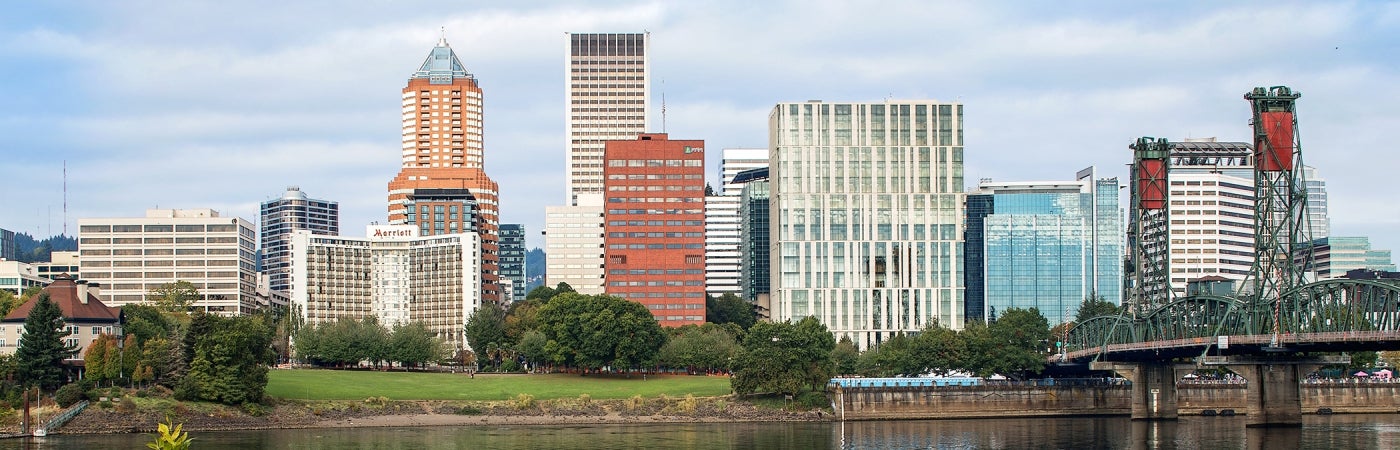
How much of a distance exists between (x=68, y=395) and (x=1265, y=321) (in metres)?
125

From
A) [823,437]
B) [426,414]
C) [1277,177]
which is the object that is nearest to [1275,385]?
[1277,177]

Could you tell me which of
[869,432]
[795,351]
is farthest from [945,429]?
[795,351]

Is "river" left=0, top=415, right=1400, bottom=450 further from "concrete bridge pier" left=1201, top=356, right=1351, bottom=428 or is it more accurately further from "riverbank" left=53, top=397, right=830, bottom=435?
"riverbank" left=53, top=397, right=830, bottom=435

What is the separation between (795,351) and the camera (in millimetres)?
186375

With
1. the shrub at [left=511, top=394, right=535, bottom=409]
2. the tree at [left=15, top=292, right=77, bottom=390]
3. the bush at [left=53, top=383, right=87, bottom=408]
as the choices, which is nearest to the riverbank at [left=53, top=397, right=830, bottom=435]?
the shrub at [left=511, top=394, right=535, bottom=409]

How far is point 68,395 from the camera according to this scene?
162 metres

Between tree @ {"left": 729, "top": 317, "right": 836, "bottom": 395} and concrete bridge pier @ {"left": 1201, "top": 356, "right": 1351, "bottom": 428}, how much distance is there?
47.6 meters

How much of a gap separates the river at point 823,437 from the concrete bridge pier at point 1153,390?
5.14 m

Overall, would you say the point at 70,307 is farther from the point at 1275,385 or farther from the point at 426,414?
the point at 1275,385

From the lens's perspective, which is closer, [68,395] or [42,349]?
[68,395]

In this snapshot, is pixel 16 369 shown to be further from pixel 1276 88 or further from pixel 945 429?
pixel 1276 88

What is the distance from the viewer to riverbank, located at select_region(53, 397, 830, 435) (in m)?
162

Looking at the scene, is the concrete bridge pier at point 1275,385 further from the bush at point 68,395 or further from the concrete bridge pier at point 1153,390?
the bush at point 68,395

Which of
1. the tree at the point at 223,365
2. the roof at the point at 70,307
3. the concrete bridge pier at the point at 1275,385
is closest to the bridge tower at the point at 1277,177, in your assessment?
the concrete bridge pier at the point at 1275,385
